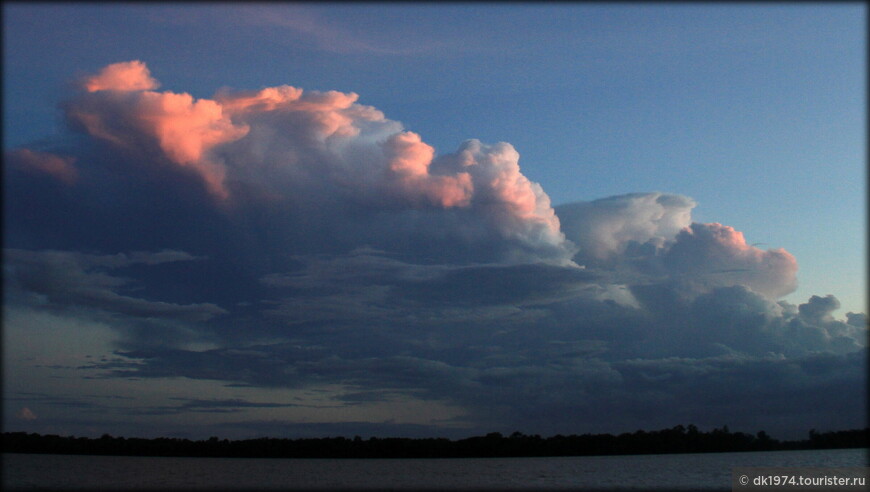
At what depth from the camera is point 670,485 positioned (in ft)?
441

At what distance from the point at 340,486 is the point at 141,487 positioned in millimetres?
36122

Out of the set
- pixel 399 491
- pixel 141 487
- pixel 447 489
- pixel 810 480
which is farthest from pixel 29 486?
pixel 810 480

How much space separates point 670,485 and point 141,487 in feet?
333

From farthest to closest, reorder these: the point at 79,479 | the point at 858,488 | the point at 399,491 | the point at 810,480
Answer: the point at 810,480 → the point at 79,479 → the point at 858,488 → the point at 399,491

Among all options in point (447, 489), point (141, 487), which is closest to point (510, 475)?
point (447, 489)

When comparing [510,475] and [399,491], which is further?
[510,475]

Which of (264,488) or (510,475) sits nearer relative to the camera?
(264,488)

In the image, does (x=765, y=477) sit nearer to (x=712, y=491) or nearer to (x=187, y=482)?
(x=712, y=491)

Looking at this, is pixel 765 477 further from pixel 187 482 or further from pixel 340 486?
pixel 187 482

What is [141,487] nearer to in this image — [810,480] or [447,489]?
[447,489]

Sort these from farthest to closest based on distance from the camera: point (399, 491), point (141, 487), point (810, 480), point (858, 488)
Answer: point (810, 480)
point (858, 488)
point (141, 487)
point (399, 491)

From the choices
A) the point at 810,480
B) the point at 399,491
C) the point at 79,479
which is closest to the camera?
the point at 399,491

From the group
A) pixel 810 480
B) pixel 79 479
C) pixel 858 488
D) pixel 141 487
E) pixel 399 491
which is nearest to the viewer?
pixel 399 491

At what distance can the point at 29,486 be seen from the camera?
11588 cm
